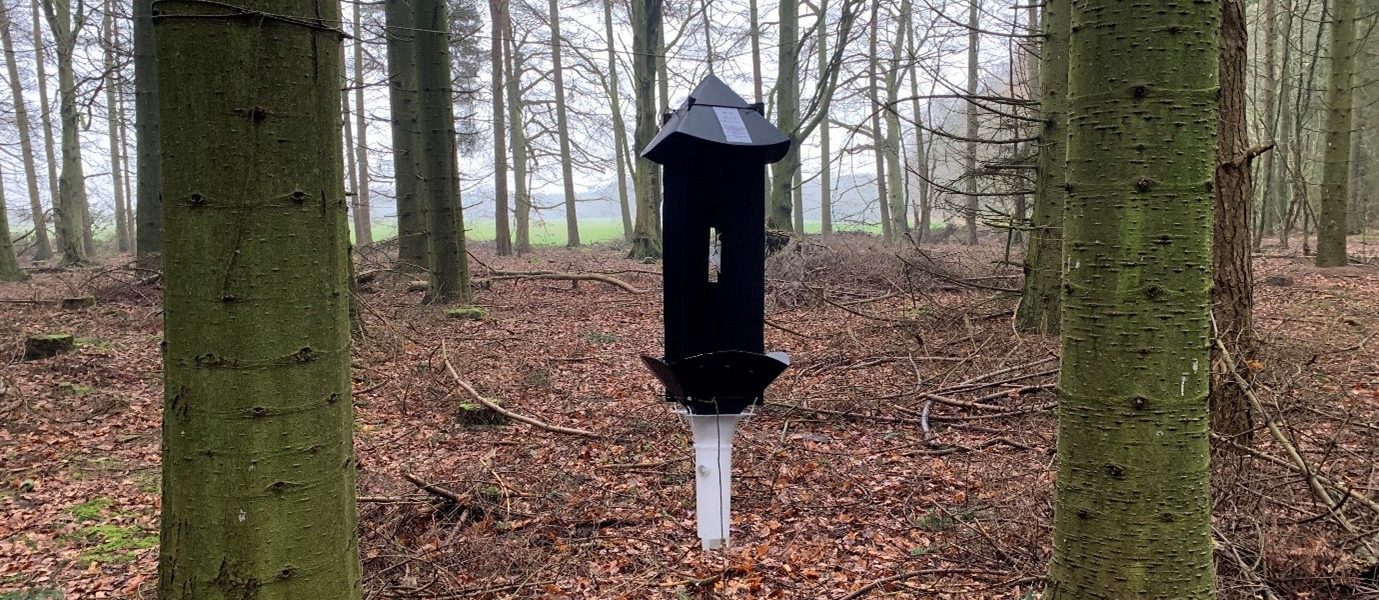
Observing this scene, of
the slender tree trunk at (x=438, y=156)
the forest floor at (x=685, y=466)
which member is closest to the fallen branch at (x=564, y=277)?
the slender tree trunk at (x=438, y=156)

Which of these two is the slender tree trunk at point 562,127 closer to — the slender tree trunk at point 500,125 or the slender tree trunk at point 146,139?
the slender tree trunk at point 500,125

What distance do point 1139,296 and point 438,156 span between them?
30.8 feet

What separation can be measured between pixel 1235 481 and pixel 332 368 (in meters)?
3.38

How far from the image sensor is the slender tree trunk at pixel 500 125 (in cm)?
1927

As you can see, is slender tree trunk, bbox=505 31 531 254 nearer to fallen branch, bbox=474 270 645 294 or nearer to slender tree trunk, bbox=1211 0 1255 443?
fallen branch, bbox=474 270 645 294

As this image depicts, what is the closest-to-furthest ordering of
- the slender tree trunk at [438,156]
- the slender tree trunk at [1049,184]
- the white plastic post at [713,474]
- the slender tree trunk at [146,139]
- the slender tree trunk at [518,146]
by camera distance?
the white plastic post at [713,474] < the slender tree trunk at [1049,184] < the slender tree trunk at [438,156] < the slender tree trunk at [146,139] < the slender tree trunk at [518,146]

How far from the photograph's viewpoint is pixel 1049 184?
6746mm

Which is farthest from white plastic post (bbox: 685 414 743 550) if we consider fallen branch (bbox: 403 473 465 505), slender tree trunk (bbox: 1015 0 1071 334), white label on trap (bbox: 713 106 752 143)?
slender tree trunk (bbox: 1015 0 1071 334)

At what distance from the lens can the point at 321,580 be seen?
2.07m

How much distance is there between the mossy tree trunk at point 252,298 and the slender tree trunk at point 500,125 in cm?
1790

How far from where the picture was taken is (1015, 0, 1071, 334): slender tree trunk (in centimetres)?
661

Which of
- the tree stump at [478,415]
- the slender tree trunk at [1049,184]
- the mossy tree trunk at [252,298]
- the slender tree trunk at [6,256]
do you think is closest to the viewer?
the mossy tree trunk at [252,298]

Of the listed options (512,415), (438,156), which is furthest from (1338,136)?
(438,156)

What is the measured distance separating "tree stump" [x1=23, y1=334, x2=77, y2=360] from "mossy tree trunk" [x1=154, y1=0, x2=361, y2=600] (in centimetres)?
630
